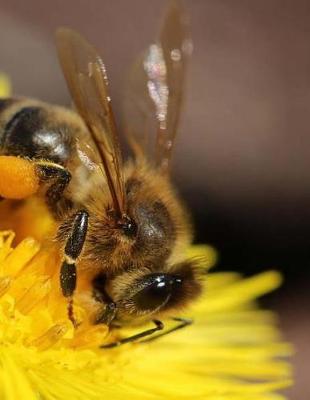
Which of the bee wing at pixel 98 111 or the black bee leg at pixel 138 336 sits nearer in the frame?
the bee wing at pixel 98 111

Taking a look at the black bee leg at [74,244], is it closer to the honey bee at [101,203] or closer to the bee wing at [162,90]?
the honey bee at [101,203]

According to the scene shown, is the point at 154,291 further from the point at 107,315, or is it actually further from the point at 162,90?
the point at 162,90

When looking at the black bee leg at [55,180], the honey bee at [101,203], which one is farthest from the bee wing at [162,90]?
the black bee leg at [55,180]

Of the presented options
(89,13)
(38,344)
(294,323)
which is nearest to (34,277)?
(38,344)

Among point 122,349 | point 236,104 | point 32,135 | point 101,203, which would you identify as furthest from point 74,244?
point 236,104

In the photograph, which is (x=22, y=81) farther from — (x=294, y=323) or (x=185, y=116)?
(x=294, y=323)

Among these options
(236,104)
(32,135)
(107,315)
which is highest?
(32,135)
